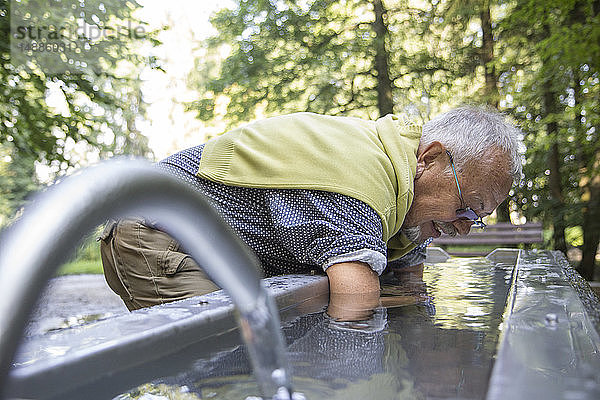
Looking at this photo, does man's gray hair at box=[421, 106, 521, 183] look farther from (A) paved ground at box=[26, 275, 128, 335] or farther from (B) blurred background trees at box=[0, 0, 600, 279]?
(B) blurred background trees at box=[0, 0, 600, 279]

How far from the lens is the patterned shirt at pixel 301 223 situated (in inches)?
76.5

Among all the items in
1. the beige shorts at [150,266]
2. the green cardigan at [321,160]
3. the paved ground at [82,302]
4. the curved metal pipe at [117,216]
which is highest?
the green cardigan at [321,160]

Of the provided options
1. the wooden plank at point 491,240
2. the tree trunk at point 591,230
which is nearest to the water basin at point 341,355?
the tree trunk at point 591,230

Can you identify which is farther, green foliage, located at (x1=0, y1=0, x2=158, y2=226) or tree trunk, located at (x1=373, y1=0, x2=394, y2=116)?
tree trunk, located at (x1=373, y1=0, x2=394, y2=116)

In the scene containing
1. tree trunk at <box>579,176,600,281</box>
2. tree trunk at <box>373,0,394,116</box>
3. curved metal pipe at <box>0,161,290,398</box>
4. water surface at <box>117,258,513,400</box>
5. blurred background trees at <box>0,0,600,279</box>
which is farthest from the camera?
tree trunk at <box>373,0,394,116</box>

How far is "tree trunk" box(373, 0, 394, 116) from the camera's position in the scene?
9.08 meters

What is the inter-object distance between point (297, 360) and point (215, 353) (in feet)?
0.60

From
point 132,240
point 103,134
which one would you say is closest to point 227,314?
point 132,240

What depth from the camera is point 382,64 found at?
9.27 m

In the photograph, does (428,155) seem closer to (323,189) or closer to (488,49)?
(323,189)

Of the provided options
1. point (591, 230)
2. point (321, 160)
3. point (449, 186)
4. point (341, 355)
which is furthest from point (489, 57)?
point (341, 355)

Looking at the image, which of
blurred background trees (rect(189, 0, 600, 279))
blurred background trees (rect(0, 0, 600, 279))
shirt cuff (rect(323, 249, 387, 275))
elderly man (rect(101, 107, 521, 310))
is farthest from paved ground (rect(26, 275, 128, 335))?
blurred background trees (rect(189, 0, 600, 279))

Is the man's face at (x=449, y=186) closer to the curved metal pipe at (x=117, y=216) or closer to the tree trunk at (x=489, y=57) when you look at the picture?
the curved metal pipe at (x=117, y=216)

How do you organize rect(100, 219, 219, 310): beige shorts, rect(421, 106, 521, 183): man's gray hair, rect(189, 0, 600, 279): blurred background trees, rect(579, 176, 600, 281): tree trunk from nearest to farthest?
rect(100, 219, 219, 310): beige shorts, rect(421, 106, 521, 183): man's gray hair, rect(579, 176, 600, 281): tree trunk, rect(189, 0, 600, 279): blurred background trees
